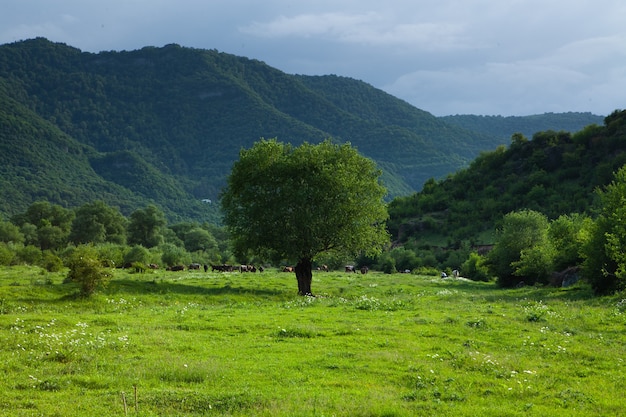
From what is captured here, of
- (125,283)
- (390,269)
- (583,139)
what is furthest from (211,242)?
(125,283)

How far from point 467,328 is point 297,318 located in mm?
8022

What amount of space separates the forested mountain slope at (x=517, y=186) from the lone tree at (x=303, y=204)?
7399 centimetres

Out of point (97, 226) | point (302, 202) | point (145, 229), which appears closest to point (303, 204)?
point (302, 202)

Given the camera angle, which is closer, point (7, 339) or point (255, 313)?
point (7, 339)

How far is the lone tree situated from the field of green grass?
43.1 ft

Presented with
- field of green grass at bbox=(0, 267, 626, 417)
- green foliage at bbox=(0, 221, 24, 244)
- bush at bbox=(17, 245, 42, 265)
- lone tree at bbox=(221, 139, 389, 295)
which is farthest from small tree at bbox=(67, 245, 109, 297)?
green foliage at bbox=(0, 221, 24, 244)

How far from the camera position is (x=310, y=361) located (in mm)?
17625

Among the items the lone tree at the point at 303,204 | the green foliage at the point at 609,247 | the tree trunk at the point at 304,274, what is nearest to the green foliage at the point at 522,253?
the green foliage at the point at 609,247

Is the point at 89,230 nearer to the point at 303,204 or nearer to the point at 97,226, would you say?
the point at 97,226

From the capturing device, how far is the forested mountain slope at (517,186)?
120688 millimetres

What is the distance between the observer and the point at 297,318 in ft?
88.7

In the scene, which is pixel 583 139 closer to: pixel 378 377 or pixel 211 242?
pixel 211 242

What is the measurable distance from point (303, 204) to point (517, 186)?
104515 millimetres

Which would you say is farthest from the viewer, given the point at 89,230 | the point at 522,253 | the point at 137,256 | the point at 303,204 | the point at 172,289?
the point at 89,230
